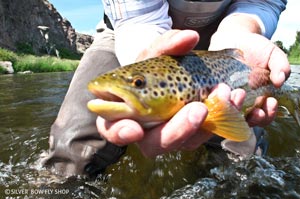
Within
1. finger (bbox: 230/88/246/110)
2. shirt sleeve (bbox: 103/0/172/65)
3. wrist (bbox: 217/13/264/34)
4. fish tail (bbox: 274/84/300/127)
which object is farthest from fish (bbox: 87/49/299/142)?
fish tail (bbox: 274/84/300/127)

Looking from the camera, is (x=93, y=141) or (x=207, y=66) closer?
(x=207, y=66)

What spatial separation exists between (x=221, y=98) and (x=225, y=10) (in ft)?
5.53

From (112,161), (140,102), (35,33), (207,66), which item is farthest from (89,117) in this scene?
(35,33)

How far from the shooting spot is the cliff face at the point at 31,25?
1686 inches

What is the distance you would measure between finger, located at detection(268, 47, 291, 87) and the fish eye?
0.94m

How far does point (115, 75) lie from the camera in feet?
5.05

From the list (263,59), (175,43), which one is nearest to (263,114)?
(263,59)

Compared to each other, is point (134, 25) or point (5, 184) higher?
point (134, 25)

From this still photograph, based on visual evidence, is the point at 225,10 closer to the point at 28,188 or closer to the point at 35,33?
the point at 28,188

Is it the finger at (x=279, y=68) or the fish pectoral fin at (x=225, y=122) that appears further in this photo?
the finger at (x=279, y=68)

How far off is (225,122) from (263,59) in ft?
2.57

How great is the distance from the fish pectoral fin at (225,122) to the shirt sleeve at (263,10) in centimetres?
129

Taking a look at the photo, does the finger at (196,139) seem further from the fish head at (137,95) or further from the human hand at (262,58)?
the human hand at (262,58)

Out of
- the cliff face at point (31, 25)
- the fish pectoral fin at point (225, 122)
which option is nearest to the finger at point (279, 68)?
the fish pectoral fin at point (225, 122)
